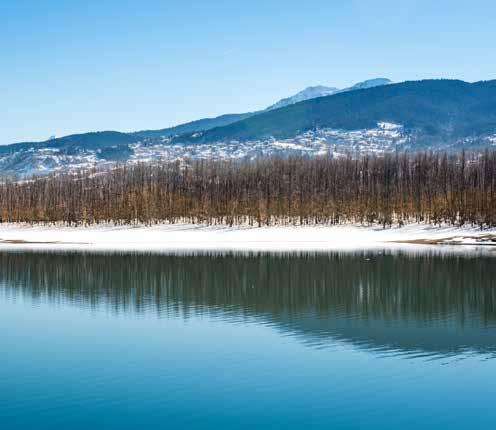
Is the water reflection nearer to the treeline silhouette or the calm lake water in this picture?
the calm lake water

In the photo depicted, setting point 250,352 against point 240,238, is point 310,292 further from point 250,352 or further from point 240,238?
point 240,238

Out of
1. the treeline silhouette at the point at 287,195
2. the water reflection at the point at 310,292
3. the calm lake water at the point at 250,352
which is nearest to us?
the calm lake water at the point at 250,352

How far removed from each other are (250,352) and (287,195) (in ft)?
347

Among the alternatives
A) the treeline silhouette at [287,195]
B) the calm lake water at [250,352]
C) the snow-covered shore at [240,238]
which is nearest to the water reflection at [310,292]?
the calm lake water at [250,352]

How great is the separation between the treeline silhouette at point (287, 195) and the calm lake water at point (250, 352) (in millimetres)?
59264

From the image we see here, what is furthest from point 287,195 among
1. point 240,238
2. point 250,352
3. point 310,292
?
point 250,352

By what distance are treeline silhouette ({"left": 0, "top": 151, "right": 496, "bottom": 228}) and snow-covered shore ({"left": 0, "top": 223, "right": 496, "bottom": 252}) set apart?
4323mm

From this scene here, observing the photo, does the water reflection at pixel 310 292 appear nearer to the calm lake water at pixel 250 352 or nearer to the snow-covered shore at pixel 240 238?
the calm lake water at pixel 250 352

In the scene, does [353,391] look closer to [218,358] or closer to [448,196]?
[218,358]

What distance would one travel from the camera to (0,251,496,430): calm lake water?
1836 cm

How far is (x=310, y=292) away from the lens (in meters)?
41.5

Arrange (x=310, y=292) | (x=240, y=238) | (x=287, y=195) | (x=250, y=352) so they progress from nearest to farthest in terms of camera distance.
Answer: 1. (x=250, y=352)
2. (x=310, y=292)
3. (x=240, y=238)
4. (x=287, y=195)

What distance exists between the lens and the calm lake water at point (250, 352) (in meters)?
18.4

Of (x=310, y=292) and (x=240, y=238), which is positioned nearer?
(x=310, y=292)
